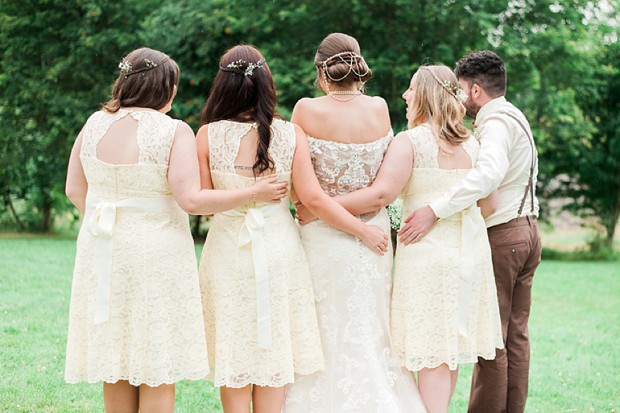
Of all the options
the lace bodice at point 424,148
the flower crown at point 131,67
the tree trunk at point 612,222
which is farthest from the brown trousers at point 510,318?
the tree trunk at point 612,222

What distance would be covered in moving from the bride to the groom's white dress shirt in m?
0.47

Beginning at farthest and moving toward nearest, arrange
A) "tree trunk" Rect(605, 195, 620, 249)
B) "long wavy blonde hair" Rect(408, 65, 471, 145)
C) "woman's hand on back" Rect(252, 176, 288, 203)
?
"tree trunk" Rect(605, 195, 620, 249)
"long wavy blonde hair" Rect(408, 65, 471, 145)
"woman's hand on back" Rect(252, 176, 288, 203)

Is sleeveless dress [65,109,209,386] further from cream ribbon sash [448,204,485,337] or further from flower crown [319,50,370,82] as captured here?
cream ribbon sash [448,204,485,337]

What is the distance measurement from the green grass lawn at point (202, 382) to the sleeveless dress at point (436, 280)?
1.70 meters

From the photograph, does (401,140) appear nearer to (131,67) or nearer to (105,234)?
(131,67)

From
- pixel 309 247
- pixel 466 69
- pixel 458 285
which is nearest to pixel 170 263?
pixel 309 247

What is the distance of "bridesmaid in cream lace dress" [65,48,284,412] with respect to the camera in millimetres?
3455

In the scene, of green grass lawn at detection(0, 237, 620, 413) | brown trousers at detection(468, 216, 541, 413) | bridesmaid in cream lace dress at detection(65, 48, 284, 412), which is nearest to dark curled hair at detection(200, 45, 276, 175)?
bridesmaid in cream lace dress at detection(65, 48, 284, 412)

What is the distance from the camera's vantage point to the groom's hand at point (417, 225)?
3.93 meters

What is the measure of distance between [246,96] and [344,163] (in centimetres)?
65

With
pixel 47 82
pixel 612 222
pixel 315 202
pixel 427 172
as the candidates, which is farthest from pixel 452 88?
pixel 612 222

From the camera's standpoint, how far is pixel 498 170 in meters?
3.94

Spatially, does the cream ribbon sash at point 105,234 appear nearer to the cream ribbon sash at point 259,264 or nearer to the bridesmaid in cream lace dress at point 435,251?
the cream ribbon sash at point 259,264

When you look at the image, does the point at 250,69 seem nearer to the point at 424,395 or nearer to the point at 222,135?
the point at 222,135
